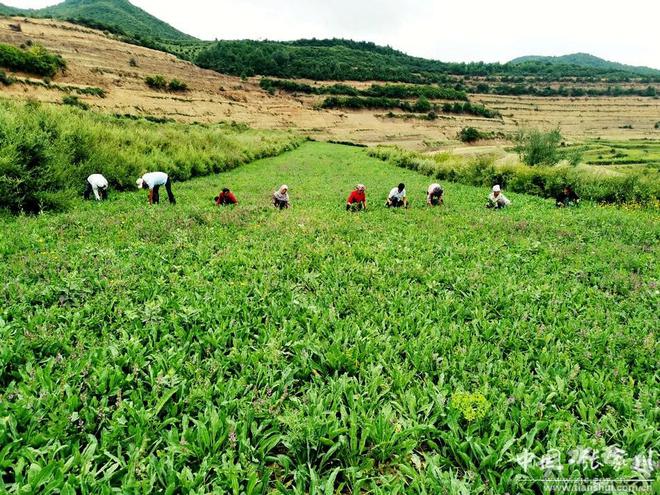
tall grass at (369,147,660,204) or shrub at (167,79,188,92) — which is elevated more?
shrub at (167,79,188,92)

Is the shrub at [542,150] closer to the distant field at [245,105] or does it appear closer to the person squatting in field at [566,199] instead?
the person squatting in field at [566,199]

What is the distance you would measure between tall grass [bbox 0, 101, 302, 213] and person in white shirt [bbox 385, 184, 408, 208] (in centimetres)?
1213

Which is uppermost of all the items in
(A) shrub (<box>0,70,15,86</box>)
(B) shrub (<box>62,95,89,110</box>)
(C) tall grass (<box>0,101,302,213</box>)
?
(A) shrub (<box>0,70,15,86</box>)

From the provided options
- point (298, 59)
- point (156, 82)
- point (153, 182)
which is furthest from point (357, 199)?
point (298, 59)

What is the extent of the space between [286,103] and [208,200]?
302 ft

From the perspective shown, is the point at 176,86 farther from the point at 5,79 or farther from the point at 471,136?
the point at 471,136

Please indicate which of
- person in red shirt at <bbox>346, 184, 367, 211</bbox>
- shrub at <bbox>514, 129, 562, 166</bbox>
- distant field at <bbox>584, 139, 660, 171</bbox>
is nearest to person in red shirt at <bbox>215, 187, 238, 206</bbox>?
person in red shirt at <bbox>346, 184, 367, 211</bbox>

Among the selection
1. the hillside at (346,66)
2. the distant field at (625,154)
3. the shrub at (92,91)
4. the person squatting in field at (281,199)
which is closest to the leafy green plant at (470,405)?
the person squatting in field at (281,199)

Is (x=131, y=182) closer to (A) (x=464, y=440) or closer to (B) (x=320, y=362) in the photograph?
(B) (x=320, y=362)

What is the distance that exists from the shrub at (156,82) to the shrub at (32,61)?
15380 millimetres

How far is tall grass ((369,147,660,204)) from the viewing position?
20.3 meters

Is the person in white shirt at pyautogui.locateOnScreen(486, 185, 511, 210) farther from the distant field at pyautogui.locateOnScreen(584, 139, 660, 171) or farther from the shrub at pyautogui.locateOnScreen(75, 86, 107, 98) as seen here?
the shrub at pyautogui.locateOnScreen(75, 86, 107, 98)

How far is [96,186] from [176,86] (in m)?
82.0

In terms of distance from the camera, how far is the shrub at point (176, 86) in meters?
82.3
